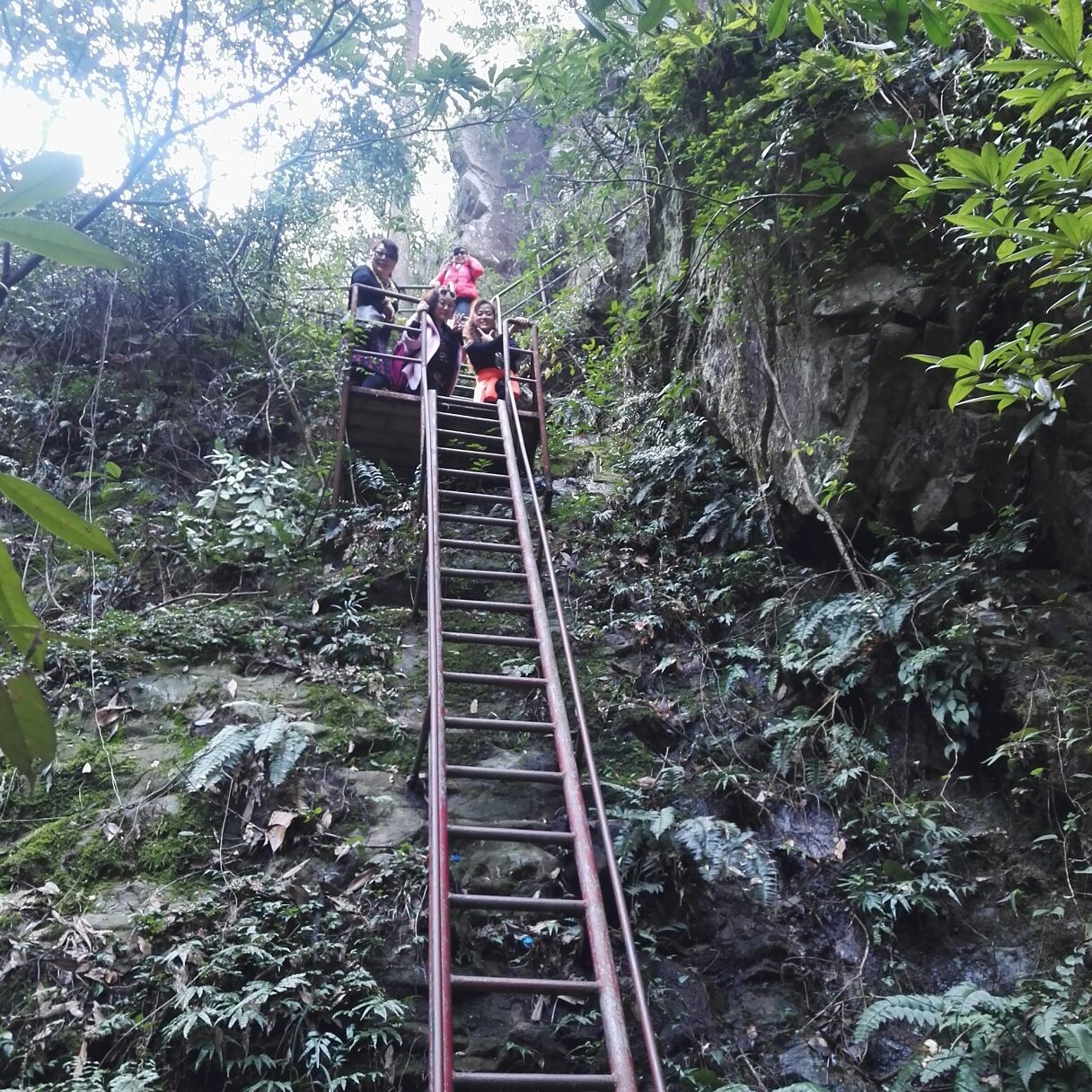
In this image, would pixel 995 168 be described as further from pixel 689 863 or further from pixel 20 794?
pixel 20 794

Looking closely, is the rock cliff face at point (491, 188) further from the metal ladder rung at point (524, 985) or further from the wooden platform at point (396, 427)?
the metal ladder rung at point (524, 985)

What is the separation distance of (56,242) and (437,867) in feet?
8.60

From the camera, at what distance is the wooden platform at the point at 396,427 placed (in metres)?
6.77

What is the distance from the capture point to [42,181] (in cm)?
81

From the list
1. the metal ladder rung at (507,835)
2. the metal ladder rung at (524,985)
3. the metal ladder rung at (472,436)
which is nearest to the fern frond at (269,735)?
the metal ladder rung at (507,835)

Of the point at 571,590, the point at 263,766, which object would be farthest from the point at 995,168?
the point at 571,590

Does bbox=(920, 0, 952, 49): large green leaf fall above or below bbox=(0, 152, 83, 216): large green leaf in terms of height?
above

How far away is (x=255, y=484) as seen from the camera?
636 centimetres

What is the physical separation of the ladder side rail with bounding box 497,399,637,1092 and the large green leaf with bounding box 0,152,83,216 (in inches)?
104

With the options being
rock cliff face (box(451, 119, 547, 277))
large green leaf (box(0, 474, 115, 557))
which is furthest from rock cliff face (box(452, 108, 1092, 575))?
rock cliff face (box(451, 119, 547, 277))

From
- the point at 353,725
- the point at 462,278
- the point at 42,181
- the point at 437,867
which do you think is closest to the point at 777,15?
the point at 42,181

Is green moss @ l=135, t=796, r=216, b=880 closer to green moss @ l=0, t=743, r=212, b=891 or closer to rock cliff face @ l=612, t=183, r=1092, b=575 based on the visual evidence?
green moss @ l=0, t=743, r=212, b=891

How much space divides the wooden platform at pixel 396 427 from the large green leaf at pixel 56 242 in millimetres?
5747

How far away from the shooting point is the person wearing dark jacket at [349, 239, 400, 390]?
7.04 metres
